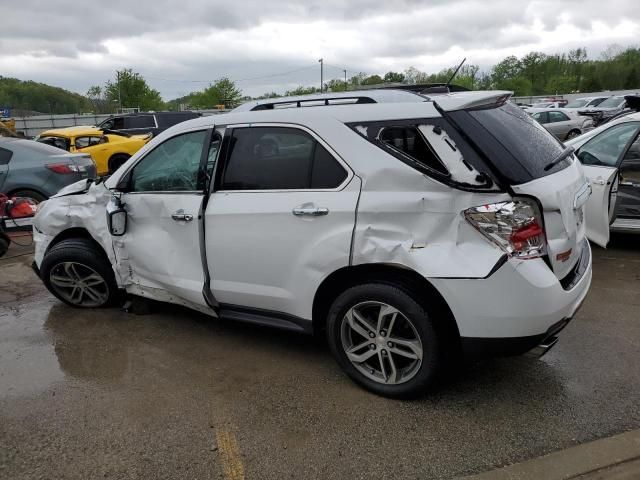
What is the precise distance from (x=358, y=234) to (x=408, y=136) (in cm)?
62

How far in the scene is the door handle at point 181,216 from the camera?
357 centimetres

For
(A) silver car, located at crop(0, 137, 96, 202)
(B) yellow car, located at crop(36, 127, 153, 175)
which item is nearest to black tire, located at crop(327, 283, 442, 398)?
(A) silver car, located at crop(0, 137, 96, 202)

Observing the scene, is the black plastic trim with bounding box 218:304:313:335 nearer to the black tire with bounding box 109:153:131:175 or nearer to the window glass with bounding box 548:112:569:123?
the black tire with bounding box 109:153:131:175

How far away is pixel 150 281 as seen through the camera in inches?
159

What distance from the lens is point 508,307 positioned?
257 cm

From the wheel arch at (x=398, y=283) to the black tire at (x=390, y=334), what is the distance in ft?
0.14

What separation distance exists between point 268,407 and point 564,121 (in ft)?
62.8

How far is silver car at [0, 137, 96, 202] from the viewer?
8109mm

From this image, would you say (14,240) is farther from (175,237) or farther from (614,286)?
(614,286)

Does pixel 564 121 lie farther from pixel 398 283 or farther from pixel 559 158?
pixel 398 283

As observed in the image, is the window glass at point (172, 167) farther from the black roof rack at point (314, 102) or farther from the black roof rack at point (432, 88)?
the black roof rack at point (432, 88)

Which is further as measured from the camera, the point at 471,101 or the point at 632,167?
the point at 632,167

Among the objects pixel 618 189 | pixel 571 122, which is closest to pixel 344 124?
pixel 618 189

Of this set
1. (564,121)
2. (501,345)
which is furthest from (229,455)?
(564,121)
